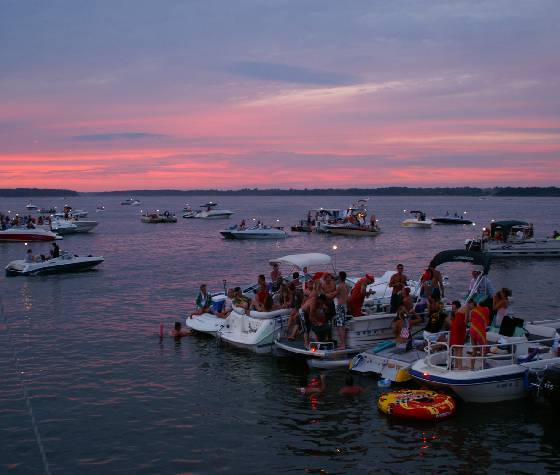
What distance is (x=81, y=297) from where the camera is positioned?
2734 centimetres

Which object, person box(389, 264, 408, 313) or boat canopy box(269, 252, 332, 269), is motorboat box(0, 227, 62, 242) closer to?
boat canopy box(269, 252, 332, 269)

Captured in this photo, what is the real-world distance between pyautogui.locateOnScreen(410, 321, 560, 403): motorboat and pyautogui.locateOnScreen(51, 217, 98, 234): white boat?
202 ft

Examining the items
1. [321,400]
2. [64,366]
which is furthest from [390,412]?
[64,366]

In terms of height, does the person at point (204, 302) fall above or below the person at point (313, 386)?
above

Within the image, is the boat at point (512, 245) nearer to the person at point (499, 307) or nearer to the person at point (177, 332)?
the person at point (177, 332)

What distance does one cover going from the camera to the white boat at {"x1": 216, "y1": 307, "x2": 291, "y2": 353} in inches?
653

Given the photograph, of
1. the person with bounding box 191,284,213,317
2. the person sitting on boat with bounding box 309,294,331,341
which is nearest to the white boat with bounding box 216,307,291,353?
the person sitting on boat with bounding box 309,294,331,341

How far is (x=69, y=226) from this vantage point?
70.4 m

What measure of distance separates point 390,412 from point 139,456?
4931mm

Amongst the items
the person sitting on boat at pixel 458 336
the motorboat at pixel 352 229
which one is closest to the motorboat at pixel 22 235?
the motorboat at pixel 352 229

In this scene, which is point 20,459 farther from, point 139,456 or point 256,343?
point 256,343

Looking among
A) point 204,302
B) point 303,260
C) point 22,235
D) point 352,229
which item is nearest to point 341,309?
point 303,260

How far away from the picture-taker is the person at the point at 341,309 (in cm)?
1571

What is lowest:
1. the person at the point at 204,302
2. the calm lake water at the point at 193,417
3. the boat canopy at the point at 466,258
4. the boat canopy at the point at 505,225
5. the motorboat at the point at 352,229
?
the calm lake water at the point at 193,417
